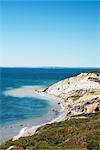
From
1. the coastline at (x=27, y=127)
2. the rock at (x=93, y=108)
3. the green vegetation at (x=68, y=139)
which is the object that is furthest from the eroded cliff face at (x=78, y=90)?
the green vegetation at (x=68, y=139)

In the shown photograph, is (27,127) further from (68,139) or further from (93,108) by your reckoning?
(68,139)

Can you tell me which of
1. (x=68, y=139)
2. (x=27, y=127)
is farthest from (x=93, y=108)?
(x=68, y=139)

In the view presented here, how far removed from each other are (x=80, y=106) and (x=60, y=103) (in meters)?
13.8

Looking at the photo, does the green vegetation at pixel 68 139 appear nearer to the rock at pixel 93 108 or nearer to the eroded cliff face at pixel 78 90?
the rock at pixel 93 108

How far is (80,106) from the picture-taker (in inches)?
2071

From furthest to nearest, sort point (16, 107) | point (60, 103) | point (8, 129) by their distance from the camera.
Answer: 1. point (60, 103)
2. point (16, 107)
3. point (8, 129)

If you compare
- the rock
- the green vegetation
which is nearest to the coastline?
the rock

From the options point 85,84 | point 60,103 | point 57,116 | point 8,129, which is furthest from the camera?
point 85,84

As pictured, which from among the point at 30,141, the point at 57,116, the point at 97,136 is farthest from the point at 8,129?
the point at 97,136

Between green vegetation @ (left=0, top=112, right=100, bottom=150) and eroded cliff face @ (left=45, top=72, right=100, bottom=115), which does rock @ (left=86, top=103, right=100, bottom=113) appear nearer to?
eroded cliff face @ (left=45, top=72, right=100, bottom=115)

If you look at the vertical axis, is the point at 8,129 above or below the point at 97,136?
below

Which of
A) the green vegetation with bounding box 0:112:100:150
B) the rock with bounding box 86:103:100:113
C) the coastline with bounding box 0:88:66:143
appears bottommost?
the coastline with bounding box 0:88:66:143

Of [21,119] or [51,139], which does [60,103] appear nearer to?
[21,119]

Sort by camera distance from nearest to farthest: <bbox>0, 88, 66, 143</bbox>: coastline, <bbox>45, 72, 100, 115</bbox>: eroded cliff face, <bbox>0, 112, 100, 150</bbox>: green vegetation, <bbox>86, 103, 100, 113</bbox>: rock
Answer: <bbox>0, 112, 100, 150</bbox>: green vegetation
<bbox>0, 88, 66, 143</bbox>: coastline
<bbox>86, 103, 100, 113</bbox>: rock
<bbox>45, 72, 100, 115</bbox>: eroded cliff face
